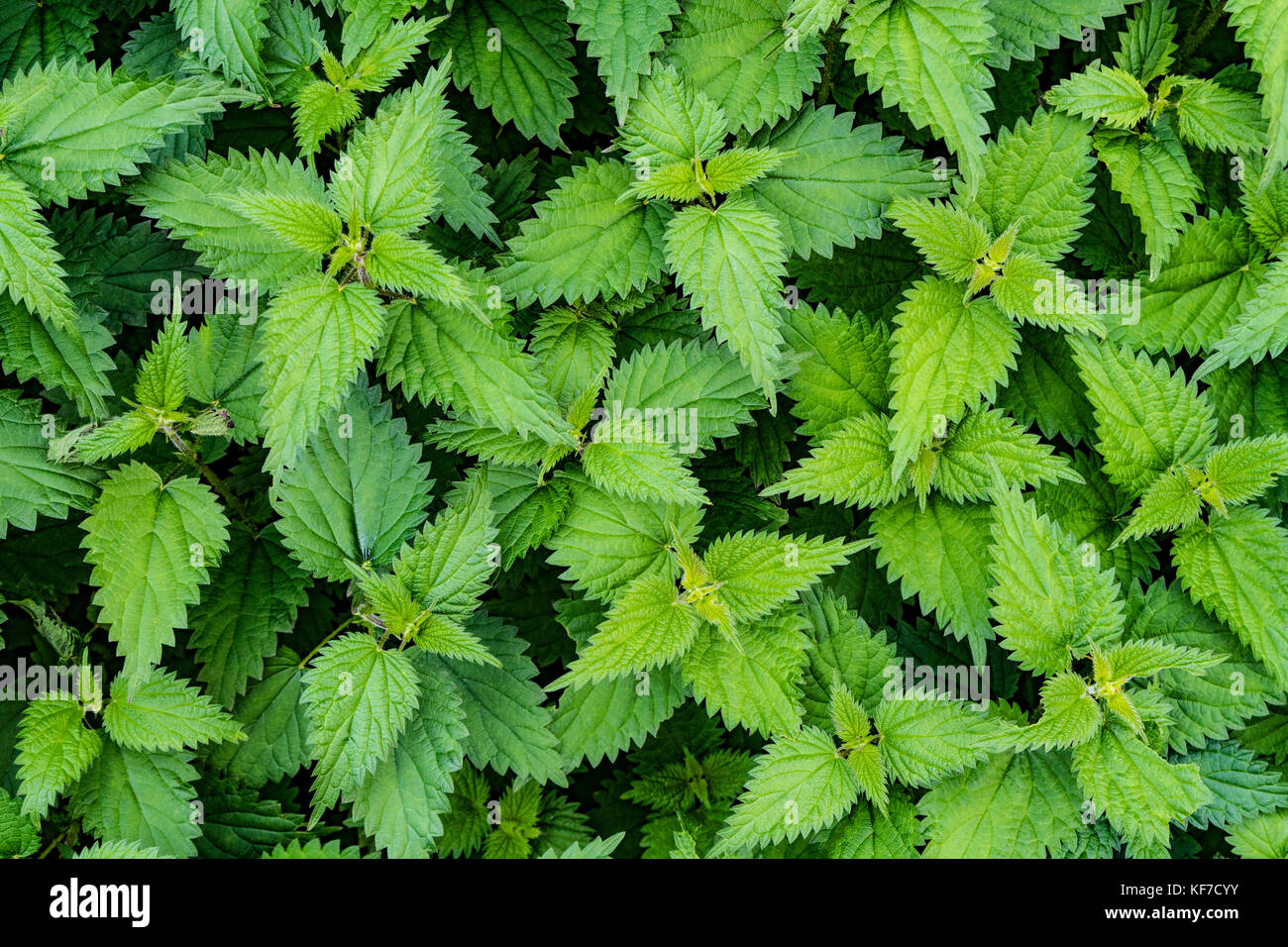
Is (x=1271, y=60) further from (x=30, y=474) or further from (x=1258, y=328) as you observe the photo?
(x=30, y=474)

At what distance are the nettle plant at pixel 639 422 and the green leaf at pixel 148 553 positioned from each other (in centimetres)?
2

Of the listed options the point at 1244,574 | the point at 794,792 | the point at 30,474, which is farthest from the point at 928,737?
the point at 30,474

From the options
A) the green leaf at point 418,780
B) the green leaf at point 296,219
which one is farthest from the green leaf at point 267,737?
the green leaf at point 296,219

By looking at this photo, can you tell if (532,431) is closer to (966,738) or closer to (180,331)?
(180,331)

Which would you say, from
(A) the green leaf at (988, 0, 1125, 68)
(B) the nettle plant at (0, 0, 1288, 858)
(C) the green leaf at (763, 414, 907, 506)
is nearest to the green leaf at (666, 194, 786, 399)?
(B) the nettle plant at (0, 0, 1288, 858)

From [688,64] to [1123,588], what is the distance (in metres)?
2.29

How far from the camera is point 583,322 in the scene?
Answer: 3.48 meters

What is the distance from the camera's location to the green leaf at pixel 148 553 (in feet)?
9.96

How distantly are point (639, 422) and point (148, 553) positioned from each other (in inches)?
61.4

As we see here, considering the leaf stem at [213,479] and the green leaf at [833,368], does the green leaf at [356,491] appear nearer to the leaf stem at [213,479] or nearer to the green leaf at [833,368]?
the leaf stem at [213,479]

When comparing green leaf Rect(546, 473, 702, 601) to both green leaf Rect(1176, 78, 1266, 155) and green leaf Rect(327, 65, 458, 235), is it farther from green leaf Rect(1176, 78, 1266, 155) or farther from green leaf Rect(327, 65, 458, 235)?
green leaf Rect(1176, 78, 1266, 155)

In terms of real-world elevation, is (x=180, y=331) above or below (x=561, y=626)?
above

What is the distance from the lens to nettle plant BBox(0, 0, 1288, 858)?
120 inches
